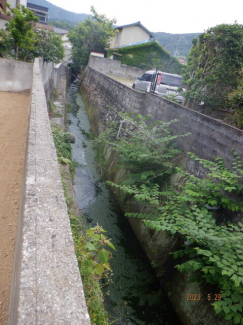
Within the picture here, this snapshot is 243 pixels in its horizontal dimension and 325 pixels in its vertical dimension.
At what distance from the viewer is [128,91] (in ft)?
32.8

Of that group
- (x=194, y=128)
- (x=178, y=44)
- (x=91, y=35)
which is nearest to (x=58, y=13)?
(x=178, y=44)

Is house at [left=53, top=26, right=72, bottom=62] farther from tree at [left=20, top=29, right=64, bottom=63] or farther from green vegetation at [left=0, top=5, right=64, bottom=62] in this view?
green vegetation at [left=0, top=5, right=64, bottom=62]

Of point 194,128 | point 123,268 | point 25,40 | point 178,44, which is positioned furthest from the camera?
point 178,44

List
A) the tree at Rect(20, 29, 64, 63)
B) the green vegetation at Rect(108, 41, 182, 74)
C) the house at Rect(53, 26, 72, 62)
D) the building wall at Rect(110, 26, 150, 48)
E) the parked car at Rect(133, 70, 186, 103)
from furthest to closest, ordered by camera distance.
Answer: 1. the house at Rect(53, 26, 72, 62)
2. the building wall at Rect(110, 26, 150, 48)
3. the green vegetation at Rect(108, 41, 182, 74)
4. the tree at Rect(20, 29, 64, 63)
5. the parked car at Rect(133, 70, 186, 103)

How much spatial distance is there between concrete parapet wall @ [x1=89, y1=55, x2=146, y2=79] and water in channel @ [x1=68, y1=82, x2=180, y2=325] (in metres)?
18.0

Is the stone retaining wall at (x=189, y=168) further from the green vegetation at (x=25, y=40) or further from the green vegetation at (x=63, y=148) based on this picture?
the green vegetation at (x=25, y=40)

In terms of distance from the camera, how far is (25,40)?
1177 centimetres

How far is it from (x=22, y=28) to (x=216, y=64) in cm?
897

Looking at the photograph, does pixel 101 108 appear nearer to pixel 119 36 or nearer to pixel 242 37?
pixel 242 37

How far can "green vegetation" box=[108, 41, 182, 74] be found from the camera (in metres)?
25.1

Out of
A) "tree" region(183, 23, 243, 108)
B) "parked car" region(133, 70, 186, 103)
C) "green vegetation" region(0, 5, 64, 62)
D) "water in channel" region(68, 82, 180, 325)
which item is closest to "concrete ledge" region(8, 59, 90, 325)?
"water in channel" region(68, 82, 180, 325)

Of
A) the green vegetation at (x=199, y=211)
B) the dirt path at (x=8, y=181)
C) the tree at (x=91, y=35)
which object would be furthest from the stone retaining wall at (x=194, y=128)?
the tree at (x=91, y=35)

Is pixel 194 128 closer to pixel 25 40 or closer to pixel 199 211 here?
pixel 199 211

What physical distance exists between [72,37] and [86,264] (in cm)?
3019
